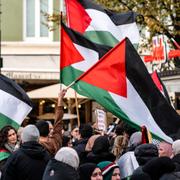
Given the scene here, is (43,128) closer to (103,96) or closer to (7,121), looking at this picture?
(103,96)

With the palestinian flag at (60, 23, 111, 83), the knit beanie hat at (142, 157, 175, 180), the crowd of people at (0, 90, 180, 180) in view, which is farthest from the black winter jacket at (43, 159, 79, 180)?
the palestinian flag at (60, 23, 111, 83)

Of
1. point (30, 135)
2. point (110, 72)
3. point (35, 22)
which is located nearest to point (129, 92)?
point (110, 72)

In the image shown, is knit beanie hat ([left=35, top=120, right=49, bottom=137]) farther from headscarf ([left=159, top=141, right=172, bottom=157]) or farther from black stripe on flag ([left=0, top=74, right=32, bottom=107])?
black stripe on flag ([left=0, top=74, right=32, bottom=107])

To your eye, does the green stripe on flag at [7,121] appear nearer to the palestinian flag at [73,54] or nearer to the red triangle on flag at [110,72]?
the palestinian flag at [73,54]

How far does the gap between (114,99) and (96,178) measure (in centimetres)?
221

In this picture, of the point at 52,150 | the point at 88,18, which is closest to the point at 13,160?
the point at 52,150

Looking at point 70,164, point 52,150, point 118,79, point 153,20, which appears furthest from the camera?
point 153,20

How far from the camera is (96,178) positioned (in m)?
7.31

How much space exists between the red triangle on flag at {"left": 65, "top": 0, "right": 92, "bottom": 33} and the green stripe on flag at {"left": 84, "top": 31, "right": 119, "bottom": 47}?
5.8 inches

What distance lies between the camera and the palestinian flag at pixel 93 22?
12.7 metres

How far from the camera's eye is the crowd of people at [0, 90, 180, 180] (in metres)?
7.13

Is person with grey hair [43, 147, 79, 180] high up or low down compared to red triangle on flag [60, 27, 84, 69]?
down

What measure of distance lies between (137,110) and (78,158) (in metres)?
2.05

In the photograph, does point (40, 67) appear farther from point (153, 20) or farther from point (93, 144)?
point (93, 144)
